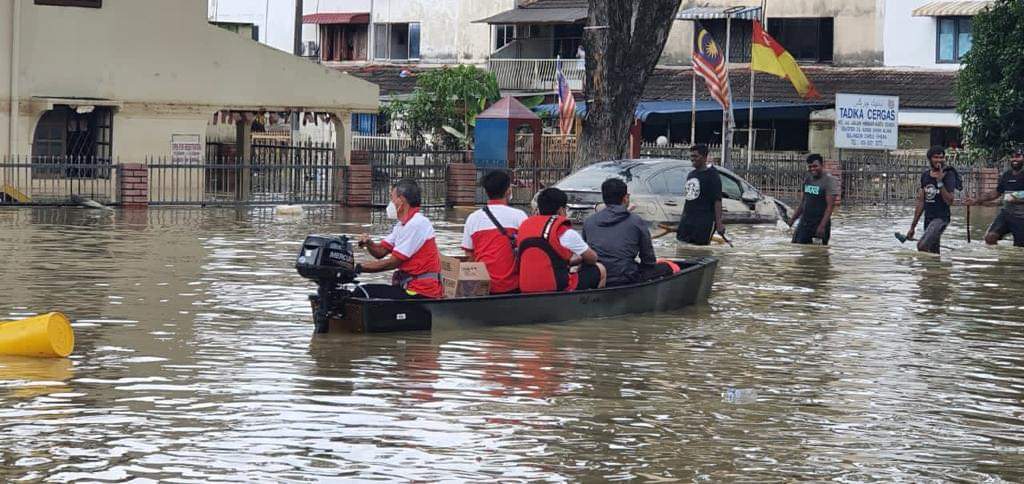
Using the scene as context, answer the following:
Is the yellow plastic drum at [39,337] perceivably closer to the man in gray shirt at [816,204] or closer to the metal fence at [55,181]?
the man in gray shirt at [816,204]

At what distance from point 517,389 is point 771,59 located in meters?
30.3

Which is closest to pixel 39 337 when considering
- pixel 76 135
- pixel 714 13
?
pixel 76 135

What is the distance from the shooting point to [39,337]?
12438 millimetres

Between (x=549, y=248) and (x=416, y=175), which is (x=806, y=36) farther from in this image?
(x=549, y=248)

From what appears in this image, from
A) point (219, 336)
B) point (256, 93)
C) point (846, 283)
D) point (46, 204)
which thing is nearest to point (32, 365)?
point (219, 336)

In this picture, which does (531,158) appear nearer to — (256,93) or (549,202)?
(256,93)

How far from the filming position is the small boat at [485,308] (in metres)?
13.9

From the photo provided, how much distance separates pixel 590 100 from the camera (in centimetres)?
3334

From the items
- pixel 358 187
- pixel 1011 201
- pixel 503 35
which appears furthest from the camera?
pixel 503 35

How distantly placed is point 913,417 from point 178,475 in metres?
4.81

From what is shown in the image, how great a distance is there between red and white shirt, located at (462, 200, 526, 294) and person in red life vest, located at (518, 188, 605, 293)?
3.7 inches

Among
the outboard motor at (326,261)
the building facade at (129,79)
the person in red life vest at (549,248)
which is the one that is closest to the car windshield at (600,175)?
the building facade at (129,79)

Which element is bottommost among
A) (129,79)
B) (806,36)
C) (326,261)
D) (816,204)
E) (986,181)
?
(326,261)

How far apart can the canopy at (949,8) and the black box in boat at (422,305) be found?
35298 millimetres
